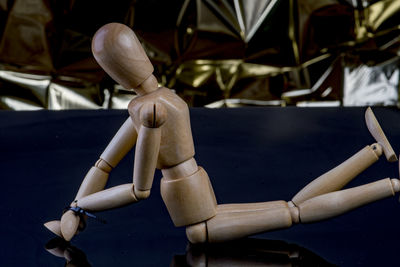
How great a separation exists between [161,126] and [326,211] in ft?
0.54

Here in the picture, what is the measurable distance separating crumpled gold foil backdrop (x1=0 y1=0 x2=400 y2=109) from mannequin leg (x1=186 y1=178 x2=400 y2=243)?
0.89m

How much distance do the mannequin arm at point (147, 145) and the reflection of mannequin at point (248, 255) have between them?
7 centimetres

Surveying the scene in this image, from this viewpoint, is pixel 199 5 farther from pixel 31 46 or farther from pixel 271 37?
pixel 31 46

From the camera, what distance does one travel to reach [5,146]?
2.64ft

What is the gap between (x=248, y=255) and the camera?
1.45 feet

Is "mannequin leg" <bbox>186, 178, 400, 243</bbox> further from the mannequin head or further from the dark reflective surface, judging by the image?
the mannequin head

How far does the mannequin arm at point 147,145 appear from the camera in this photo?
0.39m

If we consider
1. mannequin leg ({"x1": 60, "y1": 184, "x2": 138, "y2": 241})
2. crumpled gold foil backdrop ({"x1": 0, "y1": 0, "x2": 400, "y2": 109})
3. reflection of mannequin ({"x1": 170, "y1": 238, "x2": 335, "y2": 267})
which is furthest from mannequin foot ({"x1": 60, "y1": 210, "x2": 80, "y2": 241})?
crumpled gold foil backdrop ({"x1": 0, "y1": 0, "x2": 400, "y2": 109})

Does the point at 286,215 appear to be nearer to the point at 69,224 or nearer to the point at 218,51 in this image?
the point at 69,224

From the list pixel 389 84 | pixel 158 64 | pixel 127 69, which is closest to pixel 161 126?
pixel 127 69

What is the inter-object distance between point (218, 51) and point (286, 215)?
3.05ft

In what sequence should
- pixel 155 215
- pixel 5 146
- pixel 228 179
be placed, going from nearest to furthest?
pixel 155 215
pixel 228 179
pixel 5 146

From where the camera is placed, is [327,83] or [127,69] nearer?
[127,69]

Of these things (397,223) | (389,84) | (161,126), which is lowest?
(397,223)
